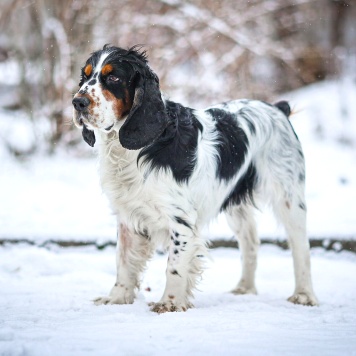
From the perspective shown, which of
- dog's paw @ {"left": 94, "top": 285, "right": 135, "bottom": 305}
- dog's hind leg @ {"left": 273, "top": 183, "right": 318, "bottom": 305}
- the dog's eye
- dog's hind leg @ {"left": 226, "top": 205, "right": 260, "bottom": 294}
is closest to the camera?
the dog's eye

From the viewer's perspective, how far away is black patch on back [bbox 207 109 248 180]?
14.1 feet

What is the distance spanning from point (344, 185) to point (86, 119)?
5389 mm

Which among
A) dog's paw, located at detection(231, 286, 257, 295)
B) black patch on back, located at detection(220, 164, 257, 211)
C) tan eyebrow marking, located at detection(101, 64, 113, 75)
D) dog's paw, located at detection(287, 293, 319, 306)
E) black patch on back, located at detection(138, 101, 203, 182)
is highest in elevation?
tan eyebrow marking, located at detection(101, 64, 113, 75)

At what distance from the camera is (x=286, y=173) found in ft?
15.4

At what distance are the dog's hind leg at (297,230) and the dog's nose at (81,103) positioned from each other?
1.82 meters

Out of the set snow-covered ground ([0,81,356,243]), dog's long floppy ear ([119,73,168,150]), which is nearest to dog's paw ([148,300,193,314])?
dog's long floppy ear ([119,73,168,150])

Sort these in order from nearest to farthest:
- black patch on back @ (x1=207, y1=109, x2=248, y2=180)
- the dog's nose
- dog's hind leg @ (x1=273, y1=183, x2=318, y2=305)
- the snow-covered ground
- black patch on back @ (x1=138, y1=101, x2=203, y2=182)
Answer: the dog's nose
black patch on back @ (x1=138, y1=101, x2=203, y2=182)
black patch on back @ (x1=207, y1=109, x2=248, y2=180)
dog's hind leg @ (x1=273, y1=183, x2=318, y2=305)
the snow-covered ground

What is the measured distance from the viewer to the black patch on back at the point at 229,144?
14.1ft

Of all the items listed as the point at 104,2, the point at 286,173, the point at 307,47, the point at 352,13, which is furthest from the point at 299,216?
the point at 352,13

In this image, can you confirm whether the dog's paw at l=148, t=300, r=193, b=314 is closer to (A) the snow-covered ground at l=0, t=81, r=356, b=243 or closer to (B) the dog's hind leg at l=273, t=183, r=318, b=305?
(B) the dog's hind leg at l=273, t=183, r=318, b=305

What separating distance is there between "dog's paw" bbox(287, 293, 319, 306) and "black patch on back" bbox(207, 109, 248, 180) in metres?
1.00

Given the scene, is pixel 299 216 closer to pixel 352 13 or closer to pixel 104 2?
pixel 104 2

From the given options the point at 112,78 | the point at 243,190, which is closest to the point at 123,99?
the point at 112,78

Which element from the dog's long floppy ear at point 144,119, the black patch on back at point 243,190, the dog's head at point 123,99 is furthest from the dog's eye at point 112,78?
the black patch on back at point 243,190
